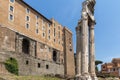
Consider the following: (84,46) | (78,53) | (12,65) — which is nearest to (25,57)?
(12,65)

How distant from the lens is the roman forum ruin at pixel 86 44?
71.1 feet

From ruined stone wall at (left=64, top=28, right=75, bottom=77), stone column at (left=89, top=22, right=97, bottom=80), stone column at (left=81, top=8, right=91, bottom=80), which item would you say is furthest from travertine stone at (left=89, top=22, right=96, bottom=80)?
ruined stone wall at (left=64, top=28, right=75, bottom=77)

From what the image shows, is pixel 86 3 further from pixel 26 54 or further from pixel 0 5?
pixel 26 54

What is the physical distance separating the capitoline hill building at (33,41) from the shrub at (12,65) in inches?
30.9

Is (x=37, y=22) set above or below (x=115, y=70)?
above

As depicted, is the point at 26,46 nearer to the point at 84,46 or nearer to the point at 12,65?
the point at 12,65

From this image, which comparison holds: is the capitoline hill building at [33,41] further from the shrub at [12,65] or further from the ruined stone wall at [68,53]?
the shrub at [12,65]

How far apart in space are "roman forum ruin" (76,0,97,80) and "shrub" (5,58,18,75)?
28.6m

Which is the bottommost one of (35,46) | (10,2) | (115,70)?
→ (115,70)

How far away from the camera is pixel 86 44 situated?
22.0m

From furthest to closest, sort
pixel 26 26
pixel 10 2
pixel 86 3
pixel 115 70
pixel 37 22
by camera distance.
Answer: pixel 115 70, pixel 37 22, pixel 26 26, pixel 10 2, pixel 86 3

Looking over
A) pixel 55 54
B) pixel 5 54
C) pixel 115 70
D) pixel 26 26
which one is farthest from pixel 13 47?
pixel 115 70

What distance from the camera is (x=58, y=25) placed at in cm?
7319

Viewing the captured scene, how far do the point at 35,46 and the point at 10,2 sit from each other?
39.3ft
